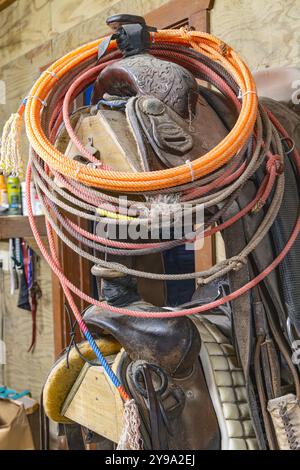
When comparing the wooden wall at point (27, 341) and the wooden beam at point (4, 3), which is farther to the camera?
the wooden beam at point (4, 3)

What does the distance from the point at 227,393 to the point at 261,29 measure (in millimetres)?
929

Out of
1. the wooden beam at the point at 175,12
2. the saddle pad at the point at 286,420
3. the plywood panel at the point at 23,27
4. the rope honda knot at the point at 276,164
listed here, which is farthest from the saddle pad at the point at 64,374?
the plywood panel at the point at 23,27

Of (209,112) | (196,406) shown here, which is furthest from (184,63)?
(196,406)

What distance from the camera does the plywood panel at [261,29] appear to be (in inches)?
46.3

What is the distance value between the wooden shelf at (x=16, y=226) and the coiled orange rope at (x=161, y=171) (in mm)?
1121

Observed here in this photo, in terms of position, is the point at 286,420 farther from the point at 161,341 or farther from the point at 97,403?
the point at 97,403

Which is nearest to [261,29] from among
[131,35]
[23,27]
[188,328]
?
[131,35]

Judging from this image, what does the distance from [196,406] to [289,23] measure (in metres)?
0.93

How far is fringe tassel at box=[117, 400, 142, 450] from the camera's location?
29.6 inches

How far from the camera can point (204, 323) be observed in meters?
0.91

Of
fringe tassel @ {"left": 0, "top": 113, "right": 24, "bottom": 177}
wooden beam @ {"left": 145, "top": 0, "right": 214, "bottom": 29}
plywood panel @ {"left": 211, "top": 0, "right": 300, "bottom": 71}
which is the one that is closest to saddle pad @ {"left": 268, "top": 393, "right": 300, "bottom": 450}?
fringe tassel @ {"left": 0, "top": 113, "right": 24, "bottom": 177}

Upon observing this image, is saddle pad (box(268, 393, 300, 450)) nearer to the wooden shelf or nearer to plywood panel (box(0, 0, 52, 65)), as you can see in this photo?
the wooden shelf

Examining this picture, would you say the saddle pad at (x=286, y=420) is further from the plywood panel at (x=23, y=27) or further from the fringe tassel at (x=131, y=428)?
the plywood panel at (x=23, y=27)

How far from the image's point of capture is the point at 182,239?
772 millimetres
